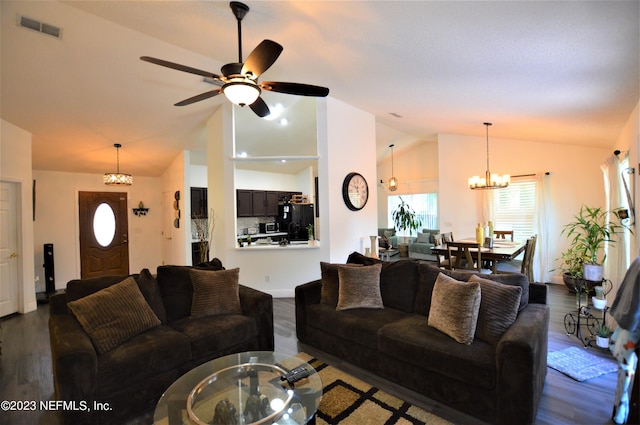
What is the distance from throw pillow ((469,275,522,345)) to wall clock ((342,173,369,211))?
3.12 metres

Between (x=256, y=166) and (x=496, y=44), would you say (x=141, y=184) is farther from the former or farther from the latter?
(x=496, y=44)

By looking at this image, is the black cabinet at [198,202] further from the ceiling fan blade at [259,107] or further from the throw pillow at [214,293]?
the ceiling fan blade at [259,107]

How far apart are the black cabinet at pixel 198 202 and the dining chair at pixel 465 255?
502 cm

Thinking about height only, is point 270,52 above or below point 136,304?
above

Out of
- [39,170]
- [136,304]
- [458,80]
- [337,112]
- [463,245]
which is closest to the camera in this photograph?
[136,304]

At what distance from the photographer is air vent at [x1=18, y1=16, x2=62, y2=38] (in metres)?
2.89

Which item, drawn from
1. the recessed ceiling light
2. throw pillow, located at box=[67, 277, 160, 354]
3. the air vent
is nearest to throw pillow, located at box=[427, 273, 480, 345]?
throw pillow, located at box=[67, 277, 160, 354]

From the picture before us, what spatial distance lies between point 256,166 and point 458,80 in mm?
5300

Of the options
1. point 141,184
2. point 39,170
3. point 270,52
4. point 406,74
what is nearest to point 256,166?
point 141,184

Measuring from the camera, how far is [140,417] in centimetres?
217

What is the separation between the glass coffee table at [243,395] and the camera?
5.34ft

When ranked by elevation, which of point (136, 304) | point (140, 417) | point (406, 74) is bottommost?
point (140, 417)

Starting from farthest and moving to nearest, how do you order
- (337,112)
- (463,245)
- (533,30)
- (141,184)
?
(141,184)
(337,112)
(463,245)
(533,30)

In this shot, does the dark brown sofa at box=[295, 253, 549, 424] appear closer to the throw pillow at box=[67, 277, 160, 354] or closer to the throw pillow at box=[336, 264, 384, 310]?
the throw pillow at box=[336, 264, 384, 310]
